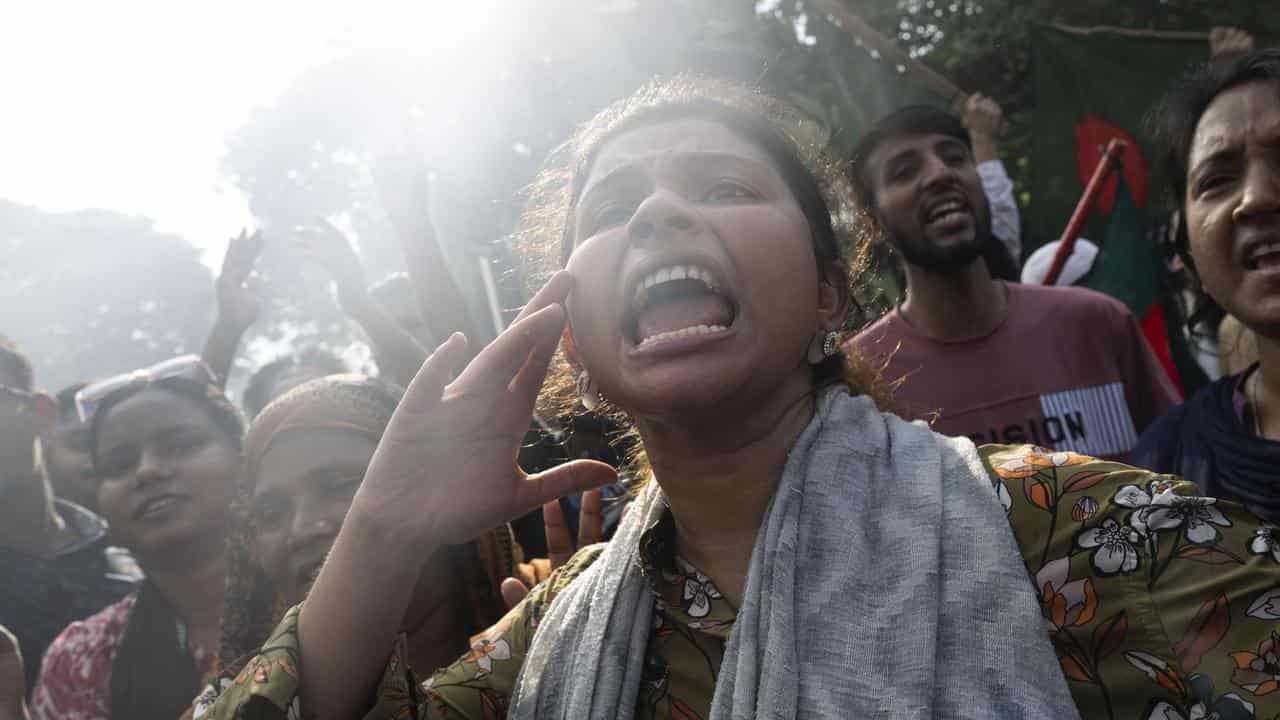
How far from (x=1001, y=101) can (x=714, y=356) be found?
836 centimetres

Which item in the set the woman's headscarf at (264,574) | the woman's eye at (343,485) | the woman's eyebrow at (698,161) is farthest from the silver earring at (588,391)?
the woman's eye at (343,485)

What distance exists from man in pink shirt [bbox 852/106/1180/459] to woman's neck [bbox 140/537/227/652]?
2.37 m

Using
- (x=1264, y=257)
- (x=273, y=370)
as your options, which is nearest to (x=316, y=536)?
(x=1264, y=257)

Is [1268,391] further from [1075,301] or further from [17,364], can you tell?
[17,364]

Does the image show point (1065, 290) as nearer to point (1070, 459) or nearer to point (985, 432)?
point (985, 432)

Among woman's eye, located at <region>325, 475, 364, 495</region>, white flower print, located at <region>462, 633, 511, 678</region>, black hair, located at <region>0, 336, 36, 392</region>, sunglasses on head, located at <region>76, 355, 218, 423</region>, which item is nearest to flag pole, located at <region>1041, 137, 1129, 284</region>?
woman's eye, located at <region>325, 475, 364, 495</region>

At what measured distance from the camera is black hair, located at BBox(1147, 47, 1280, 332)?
2018 millimetres

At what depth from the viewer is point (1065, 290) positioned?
3322mm

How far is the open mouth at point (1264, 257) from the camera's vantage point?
190cm

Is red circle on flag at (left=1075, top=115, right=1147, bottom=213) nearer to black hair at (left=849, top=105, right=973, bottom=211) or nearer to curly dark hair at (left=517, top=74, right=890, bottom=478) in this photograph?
black hair at (left=849, top=105, right=973, bottom=211)

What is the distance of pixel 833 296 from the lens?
2.01 metres

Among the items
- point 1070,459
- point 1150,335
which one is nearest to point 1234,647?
point 1070,459

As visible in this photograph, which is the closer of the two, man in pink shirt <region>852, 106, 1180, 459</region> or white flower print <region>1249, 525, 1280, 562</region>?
white flower print <region>1249, 525, 1280, 562</region>

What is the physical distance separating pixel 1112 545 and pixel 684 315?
0.80 meters
